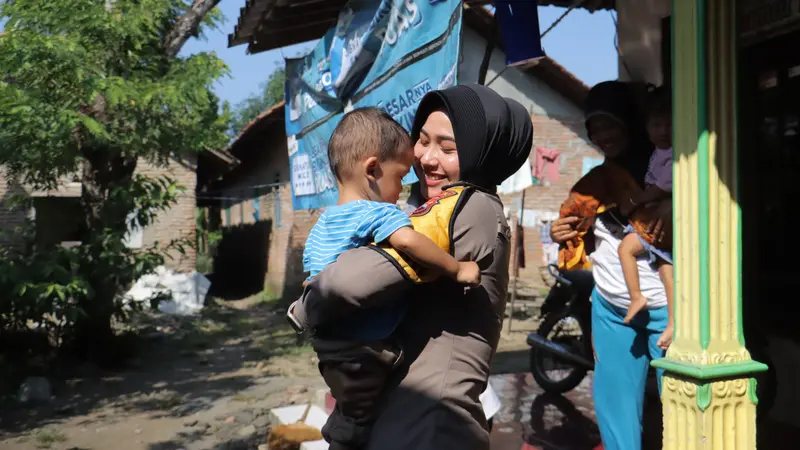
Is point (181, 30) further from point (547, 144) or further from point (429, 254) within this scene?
point (547, 144)

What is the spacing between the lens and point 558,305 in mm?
5668

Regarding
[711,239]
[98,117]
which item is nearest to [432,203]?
[711,239]

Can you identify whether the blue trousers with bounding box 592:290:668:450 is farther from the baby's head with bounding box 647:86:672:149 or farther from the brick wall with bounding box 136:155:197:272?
the brick wall with bounding box 136:155:197:272

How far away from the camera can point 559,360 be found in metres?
5.42

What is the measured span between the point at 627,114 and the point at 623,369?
3.70 ft

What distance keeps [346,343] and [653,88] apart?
8.47 ft

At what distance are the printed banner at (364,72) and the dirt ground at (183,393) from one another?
76.2 inches

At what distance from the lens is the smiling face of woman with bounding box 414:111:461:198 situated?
177 centimetres

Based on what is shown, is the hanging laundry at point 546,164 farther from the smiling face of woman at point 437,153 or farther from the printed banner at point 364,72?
the smiling face of woman at point 437,153

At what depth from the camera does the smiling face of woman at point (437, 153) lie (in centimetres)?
177

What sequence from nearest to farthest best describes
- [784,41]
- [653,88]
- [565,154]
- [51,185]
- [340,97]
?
[653,88] → [784,41] → [340,97] → [51,185] → [565,154]

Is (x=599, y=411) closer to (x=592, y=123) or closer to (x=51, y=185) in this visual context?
(x=592, y=123)

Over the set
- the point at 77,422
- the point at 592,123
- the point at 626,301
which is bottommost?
the point at 77,422

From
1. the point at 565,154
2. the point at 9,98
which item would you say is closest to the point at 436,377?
the point at 9,98
